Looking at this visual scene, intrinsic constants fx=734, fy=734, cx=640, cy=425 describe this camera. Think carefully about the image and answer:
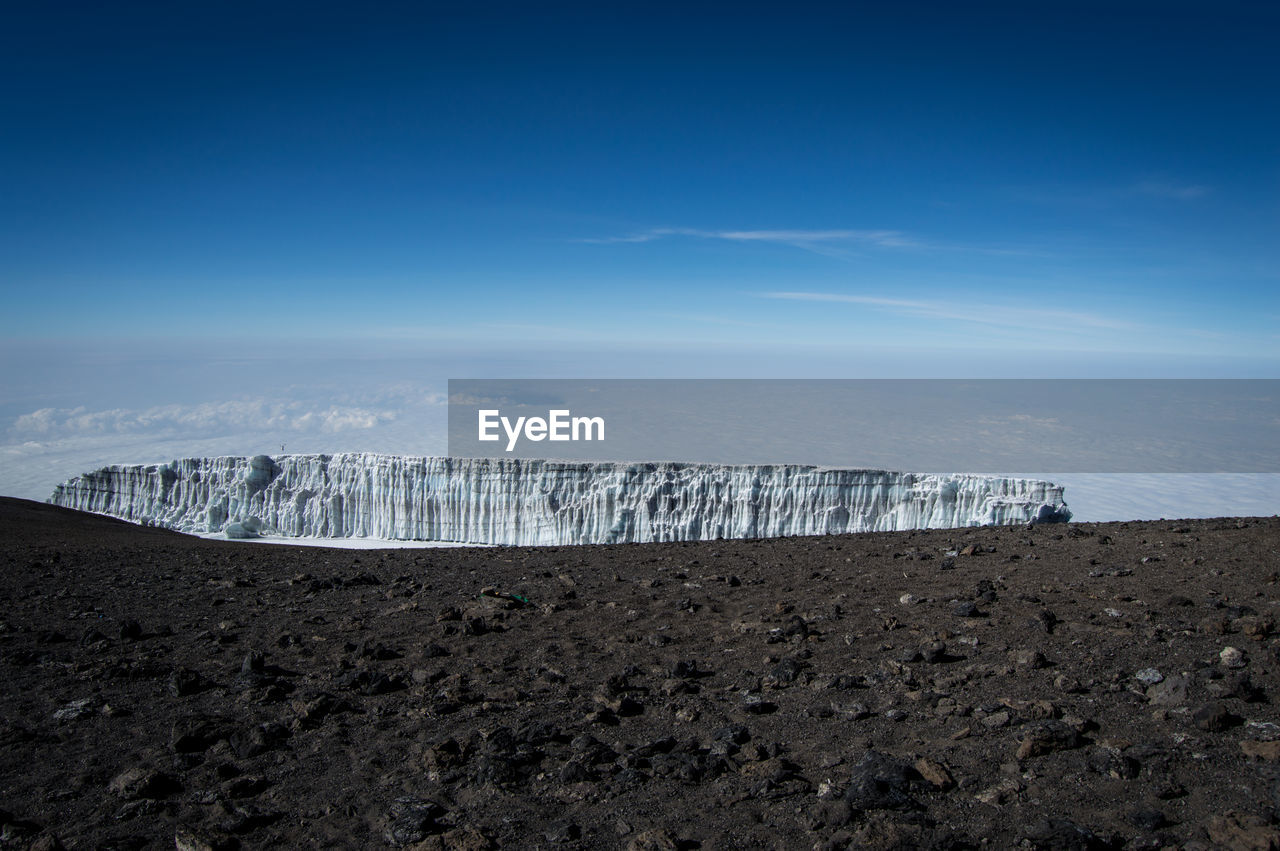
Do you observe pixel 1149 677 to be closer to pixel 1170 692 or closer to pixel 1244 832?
pixel 1170 692

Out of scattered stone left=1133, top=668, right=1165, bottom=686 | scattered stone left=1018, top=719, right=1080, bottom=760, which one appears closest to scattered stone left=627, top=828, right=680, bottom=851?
scattered stone left=1018, top=719, right=1080, bottom=760

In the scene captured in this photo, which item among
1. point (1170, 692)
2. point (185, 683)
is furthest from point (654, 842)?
point (185, 683)

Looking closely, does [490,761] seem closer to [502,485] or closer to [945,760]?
[945,760]

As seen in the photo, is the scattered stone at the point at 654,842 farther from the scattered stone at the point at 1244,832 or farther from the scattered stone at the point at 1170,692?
the scattered stone at the point at 1170,692

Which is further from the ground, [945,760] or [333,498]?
[945,760]

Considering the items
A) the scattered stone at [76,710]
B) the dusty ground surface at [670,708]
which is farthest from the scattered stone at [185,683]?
the scattered stone at [76,710]

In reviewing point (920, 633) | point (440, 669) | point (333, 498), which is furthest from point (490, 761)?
point (333, 498)
